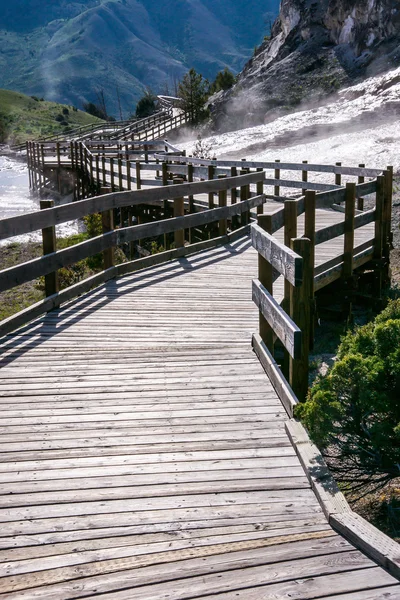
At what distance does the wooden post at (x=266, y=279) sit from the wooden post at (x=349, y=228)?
3987mm

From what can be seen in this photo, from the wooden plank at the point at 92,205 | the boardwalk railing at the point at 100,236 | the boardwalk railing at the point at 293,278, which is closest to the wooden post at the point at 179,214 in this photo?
the boardwalk railing at the point at 100,236

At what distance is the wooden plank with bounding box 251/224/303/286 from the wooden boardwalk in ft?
3.07

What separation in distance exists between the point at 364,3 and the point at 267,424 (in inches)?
1693

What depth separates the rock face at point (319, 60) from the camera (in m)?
Answer: 39.8

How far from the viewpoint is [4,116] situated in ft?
342

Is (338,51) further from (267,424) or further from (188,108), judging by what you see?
(267,424)

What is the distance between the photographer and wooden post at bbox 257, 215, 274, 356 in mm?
Result: 6031

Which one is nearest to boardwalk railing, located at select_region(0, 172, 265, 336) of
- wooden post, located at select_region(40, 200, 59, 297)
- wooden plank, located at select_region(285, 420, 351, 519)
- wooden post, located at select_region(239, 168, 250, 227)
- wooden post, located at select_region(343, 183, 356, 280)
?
wooden post, located at select_region(40, 200, 59, 297)

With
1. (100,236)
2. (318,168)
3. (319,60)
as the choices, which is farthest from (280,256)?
(319,60)

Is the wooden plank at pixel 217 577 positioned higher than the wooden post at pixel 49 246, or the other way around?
the wooden post at pixel 49 246

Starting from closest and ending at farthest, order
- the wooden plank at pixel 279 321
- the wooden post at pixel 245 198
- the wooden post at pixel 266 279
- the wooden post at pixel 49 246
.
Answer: the wooden plank at pixel 279 321 < the wooden post at pixel 266 279 < the wooden post at pixel 49 246 < the wooden post at pixel 245 198

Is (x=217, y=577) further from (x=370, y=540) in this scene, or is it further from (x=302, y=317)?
(x=302, y=317)

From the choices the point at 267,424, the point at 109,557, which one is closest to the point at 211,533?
the point at 109,557

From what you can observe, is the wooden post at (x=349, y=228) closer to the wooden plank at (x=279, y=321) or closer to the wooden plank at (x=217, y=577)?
the wooden plank at (x=279, y=321)
